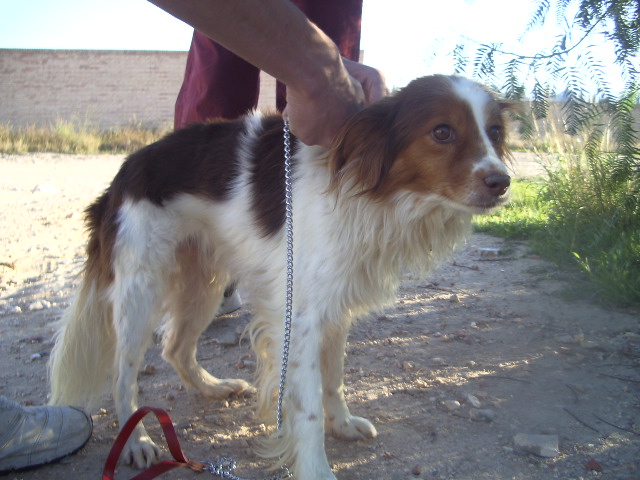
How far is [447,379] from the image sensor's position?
293 cm

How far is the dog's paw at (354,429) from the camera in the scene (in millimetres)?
2488

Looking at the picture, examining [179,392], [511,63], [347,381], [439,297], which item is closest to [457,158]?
[511,63]

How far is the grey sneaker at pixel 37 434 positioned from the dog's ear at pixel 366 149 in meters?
1.42

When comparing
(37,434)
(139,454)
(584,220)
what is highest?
(584,220)

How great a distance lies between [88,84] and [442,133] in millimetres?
25950

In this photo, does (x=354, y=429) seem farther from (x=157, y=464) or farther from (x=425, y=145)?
(x=425, y=145)

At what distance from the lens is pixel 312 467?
6.88 ft

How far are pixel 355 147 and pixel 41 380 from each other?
210cm

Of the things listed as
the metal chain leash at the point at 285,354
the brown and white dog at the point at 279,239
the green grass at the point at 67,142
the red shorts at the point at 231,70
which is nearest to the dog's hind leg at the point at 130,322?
the brown and white dog at the point at 279,239

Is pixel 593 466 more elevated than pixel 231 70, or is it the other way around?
pixel 231 70

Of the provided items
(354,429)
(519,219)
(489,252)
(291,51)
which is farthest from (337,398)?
(519,219)

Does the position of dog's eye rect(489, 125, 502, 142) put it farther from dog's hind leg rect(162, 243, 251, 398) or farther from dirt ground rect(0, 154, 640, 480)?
dog's hind leg rect(162, 243, 251, 398)

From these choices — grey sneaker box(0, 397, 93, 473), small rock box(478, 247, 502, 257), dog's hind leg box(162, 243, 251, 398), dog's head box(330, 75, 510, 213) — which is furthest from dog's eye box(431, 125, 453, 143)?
small rock box(478, 247, 502, 257)

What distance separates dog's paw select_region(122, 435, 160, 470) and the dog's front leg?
586 millimetres
